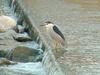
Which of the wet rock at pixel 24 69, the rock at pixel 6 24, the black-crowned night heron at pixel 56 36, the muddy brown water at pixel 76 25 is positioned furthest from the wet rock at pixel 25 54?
the rock at pixel 6 24

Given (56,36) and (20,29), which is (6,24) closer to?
(20,29)

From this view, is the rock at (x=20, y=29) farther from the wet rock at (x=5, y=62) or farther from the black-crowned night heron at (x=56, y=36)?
the black-crowned night heron at (x=56, y=36)


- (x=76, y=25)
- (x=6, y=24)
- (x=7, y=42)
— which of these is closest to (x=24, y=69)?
(x=7, y=42)

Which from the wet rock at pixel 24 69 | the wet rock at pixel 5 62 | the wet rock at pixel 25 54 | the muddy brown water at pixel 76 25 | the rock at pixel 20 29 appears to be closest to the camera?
the muddy brown water at pixel 76 25

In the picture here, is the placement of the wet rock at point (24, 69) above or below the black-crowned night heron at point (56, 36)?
below

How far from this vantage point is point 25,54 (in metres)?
9.95

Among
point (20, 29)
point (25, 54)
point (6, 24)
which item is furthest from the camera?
point (6, 24)

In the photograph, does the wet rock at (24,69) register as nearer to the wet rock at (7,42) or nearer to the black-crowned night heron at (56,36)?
the black-crowned night heron at (56,36)

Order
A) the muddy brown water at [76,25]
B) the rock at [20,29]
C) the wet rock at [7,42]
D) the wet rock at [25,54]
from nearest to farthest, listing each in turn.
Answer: the muddy brown water at [76,25] → the wet rock at [25,54] → the wet rock at [7,42] → the rock at [20,29]

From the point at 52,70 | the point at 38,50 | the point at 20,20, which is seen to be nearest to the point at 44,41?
the point at 38,50

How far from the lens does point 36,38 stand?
38.0 ft

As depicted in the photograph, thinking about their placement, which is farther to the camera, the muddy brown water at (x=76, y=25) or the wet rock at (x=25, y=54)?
the wet rock at (x=25, y=54)

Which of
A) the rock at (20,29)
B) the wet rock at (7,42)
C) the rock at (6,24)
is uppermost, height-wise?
the wet rock at (7,42)

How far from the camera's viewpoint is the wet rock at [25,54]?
9.91m
